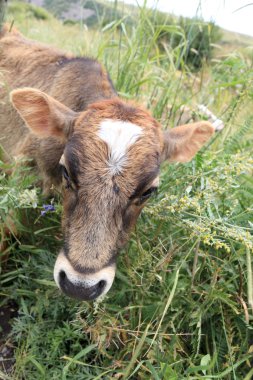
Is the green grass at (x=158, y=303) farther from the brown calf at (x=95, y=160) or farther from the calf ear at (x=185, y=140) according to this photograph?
the brown calf at (x=95, y=160)

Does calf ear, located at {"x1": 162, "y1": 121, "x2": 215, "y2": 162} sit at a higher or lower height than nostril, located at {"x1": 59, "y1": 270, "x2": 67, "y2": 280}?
higher

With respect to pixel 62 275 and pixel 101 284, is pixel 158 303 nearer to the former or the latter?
pixel 101 284

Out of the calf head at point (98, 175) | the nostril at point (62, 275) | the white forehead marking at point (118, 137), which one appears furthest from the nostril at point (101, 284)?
the white forehead marking at point (118, 137)

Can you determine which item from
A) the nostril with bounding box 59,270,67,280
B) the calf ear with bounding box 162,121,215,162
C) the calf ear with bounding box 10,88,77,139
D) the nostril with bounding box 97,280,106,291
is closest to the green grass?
the calf ear with bounding box 162,121,215,162

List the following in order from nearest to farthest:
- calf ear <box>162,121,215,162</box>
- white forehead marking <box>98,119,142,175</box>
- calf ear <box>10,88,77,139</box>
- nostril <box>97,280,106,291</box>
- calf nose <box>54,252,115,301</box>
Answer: calf nose <box>54,252,115,301</box> → nostril <box>97,280,106,291</box> → white forehead marking <box>98,119,142,175</box> → calf ear <box>10,88,77,139</box> → calf ear <box>162,121,215,162</box>

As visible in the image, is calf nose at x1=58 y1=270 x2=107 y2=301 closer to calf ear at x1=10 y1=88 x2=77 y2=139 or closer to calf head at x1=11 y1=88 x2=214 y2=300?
calf head at x1=11 y1=88 x2=214 y2=300

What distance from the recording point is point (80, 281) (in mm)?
2424

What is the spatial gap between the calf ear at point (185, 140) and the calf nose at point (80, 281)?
1.28 meters

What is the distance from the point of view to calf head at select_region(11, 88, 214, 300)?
8.26 feet

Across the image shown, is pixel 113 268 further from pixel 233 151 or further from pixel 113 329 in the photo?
pixel 233 151

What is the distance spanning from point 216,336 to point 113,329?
83 centimetres

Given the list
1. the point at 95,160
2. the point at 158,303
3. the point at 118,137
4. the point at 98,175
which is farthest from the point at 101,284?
the point at 118,137

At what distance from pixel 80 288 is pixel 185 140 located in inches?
63.1

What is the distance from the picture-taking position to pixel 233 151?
13.5 ft
